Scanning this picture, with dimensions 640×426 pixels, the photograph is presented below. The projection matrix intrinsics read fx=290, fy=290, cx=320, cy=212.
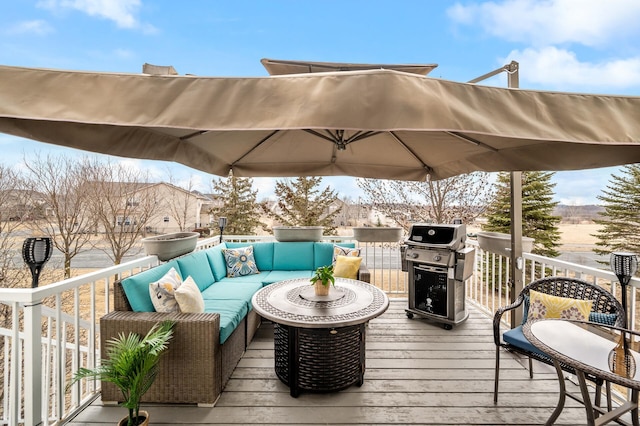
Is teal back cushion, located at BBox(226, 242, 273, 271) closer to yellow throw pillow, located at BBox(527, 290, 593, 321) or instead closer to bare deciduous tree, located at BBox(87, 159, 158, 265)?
yellow throw pillow, located at BBox(527, 290, 593, 321)

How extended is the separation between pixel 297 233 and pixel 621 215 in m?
11.3

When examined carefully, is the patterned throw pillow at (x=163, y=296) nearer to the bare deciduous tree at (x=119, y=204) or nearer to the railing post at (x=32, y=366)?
the railing post at (x=32, y=366)

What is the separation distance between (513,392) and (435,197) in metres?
5.84

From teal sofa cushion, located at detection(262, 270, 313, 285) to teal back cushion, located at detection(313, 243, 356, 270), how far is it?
0.21 metres

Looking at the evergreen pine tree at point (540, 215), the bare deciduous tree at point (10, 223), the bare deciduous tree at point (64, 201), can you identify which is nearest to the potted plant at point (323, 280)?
the bare deciduous tree at point (10, 223)

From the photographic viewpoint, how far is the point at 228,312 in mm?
2695

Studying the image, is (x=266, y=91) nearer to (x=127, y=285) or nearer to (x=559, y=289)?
(x=127, y=285)

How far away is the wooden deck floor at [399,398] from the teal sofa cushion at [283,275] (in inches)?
40.1

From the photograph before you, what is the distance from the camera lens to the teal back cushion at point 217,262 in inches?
156

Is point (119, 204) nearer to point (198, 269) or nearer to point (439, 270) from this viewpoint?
point (198, 269)

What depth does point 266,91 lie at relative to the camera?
1.05 m

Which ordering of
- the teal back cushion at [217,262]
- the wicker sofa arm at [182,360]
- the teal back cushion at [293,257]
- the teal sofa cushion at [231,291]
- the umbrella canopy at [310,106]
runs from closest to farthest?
the umbrella canopy at [310,106] → the wicker sofa arm at [182,360] → the teal sofa cushion at [231,291] → the teal back cushion at [217,262] → the teal back cushion at [293,257]

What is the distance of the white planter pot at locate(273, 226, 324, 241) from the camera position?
4758mm

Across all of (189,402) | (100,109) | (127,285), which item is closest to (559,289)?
(189,402)
